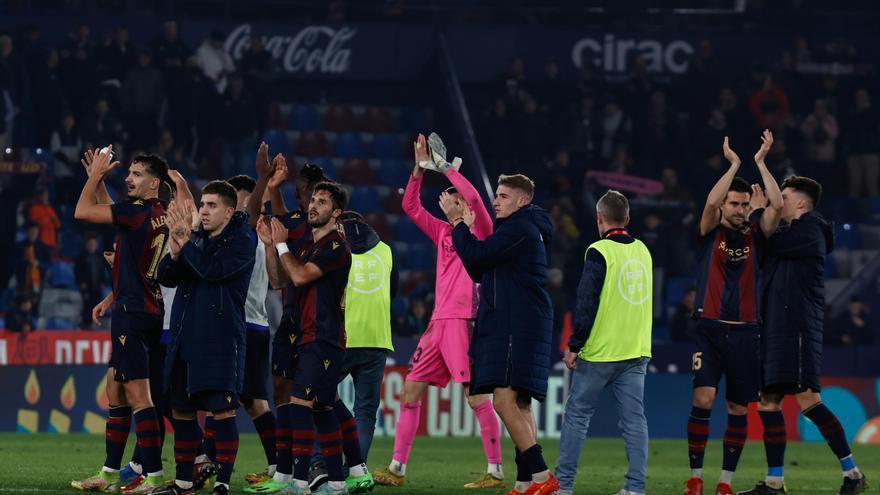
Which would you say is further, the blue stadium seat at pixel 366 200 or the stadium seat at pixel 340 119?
the stadium seat at pixel 340 119

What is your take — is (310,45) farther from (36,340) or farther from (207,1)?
(36,340)

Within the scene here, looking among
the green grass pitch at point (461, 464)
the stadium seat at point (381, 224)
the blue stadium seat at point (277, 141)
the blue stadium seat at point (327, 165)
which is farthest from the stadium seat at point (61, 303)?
the blue stadium seat at point (327, 165)

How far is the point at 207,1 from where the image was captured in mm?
25438

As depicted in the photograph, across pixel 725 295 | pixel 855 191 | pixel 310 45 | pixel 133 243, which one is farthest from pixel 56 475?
pixel 855 191

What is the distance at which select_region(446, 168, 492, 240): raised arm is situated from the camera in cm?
1014

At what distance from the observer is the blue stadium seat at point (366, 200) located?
2425 cm

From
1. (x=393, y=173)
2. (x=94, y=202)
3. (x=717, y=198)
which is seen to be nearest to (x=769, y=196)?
(x=717, y=198)

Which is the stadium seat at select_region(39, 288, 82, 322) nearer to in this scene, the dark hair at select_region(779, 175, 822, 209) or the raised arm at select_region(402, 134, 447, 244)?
the raised arm at select_region(402, 134, 447, 244)

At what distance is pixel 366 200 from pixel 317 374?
14.6 m

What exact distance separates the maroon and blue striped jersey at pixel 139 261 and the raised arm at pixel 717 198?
12.0 feet

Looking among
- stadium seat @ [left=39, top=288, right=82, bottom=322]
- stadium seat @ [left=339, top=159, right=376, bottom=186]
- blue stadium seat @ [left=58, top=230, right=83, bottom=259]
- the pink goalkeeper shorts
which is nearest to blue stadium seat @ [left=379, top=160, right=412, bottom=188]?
stadium seat @ [left=339, top=159, right=376, bottom=186]

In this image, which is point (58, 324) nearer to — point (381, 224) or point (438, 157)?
point (381, 224)

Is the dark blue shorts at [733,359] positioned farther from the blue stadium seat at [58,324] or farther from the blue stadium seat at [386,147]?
the blue stadium seat at [386,147]

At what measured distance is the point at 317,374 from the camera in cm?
1001
